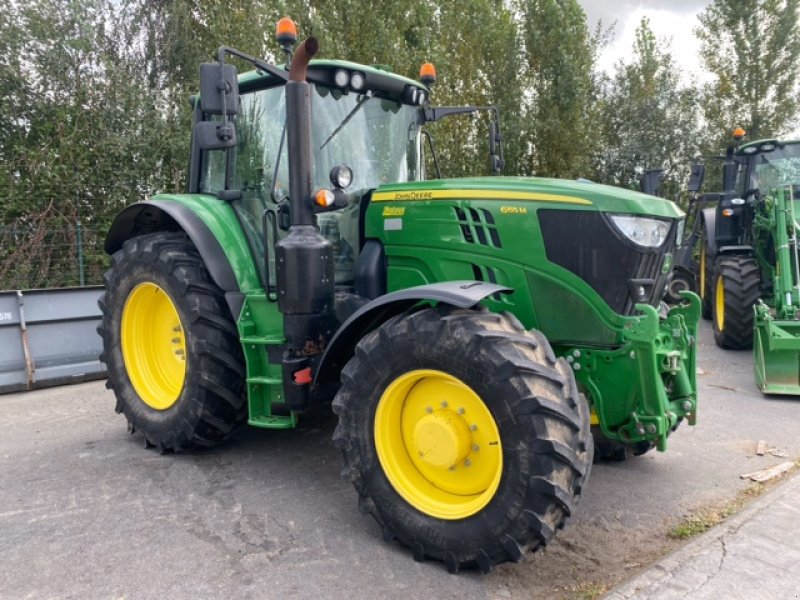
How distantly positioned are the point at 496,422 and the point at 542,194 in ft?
3.89

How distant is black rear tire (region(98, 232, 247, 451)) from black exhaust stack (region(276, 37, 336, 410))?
56 cm

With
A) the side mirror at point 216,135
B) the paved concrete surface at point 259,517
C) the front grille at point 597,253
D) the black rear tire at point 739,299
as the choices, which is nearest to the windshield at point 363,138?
the side mirror at point 216,135

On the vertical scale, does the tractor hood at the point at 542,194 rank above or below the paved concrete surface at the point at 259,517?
above

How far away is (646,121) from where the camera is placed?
57.3 ft

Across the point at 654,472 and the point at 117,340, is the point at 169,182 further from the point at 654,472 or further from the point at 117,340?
the point at 654,472

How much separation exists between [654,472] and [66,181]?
30.4 feet

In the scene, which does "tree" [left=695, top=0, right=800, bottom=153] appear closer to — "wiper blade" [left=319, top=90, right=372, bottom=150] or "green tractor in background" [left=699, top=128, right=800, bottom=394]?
"green tractor in background" [left=699, top=128, right=800, bottom=394]

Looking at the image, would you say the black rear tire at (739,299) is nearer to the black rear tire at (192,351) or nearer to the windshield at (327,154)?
the windshield at (327,154)

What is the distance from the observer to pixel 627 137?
17.7m

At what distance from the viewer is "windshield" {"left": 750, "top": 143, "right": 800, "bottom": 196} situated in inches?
308

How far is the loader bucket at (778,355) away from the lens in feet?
17.5

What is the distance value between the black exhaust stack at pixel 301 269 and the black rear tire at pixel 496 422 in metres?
0.54

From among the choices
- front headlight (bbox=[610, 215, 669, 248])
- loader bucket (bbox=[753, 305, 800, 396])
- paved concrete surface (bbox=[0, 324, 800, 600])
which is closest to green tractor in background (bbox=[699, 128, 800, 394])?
loader bucket (bbox=[753, 305, 800, 396])

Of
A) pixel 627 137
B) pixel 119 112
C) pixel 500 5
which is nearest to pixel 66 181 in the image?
pixel 119 112
